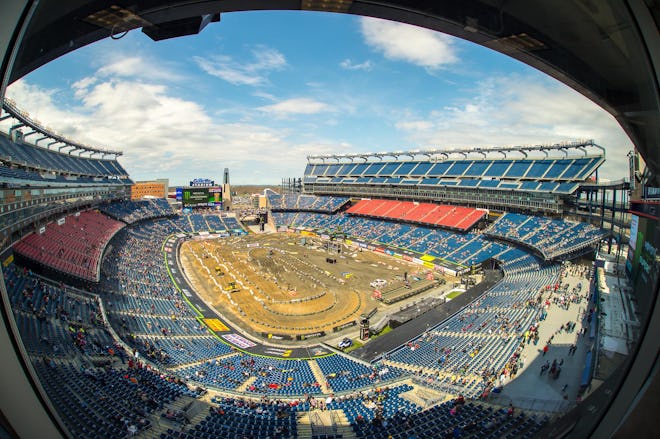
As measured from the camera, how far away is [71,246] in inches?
982

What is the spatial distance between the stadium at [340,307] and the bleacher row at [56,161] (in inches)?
15.2

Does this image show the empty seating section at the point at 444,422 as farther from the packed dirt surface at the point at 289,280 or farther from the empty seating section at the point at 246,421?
the packed dirt surface at the point at 289,280

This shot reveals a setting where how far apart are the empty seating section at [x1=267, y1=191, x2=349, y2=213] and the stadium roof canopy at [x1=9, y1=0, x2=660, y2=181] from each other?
215 ft

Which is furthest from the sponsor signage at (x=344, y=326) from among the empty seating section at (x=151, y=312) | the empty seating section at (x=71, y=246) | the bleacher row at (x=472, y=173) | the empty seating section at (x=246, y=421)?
the bleacher row at (x=472, y=173)

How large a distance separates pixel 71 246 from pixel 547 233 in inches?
1800

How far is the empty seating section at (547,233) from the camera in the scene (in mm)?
30355

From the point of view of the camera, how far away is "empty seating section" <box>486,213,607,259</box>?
30.4m

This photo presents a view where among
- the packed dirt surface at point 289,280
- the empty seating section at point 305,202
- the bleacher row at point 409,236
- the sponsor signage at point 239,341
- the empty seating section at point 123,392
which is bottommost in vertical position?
the sponsor signage at point 239,341

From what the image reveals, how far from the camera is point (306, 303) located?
30.2m

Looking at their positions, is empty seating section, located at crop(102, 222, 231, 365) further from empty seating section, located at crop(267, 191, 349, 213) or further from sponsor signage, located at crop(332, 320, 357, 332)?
empty seating section, located at crop(267, 191, 349, 213)

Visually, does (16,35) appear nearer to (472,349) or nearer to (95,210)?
(472,349)

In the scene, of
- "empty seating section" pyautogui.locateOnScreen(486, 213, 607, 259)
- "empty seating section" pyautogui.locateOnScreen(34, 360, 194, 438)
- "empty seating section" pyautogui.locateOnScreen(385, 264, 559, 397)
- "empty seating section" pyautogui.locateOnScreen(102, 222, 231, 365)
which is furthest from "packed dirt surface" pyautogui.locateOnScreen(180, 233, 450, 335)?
"empty seating section" pyautogui.locateOnScreen(486, 213, 607, 259)

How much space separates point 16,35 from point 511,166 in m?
57.1

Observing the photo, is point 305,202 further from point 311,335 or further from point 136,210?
point 311,335
